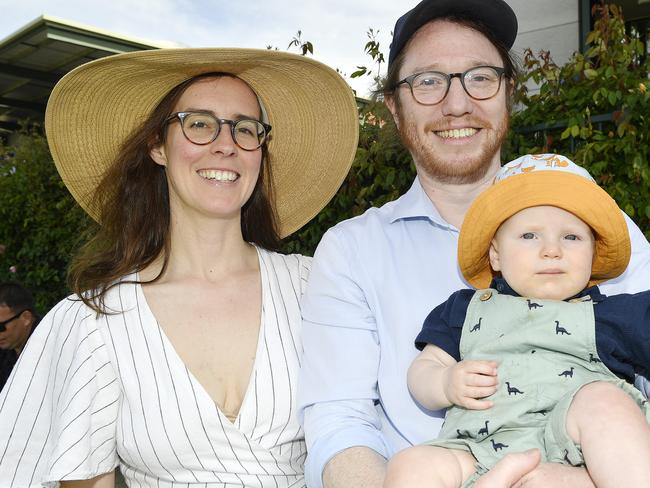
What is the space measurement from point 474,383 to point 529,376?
16 centimetres

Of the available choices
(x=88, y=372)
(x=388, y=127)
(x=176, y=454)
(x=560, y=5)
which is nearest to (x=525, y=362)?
(x=176, y=454)

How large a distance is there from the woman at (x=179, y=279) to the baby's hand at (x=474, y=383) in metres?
0.80

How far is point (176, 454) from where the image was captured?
244 cm

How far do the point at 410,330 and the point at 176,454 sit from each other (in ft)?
3.00

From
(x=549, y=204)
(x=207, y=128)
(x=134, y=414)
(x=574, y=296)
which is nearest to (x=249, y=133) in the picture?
(x=207, y=128)

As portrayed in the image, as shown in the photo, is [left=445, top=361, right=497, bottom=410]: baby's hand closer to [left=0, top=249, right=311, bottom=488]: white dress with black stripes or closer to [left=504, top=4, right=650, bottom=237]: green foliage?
[left=0, top=249, right=311, bottom=488]: white dress with black stripes

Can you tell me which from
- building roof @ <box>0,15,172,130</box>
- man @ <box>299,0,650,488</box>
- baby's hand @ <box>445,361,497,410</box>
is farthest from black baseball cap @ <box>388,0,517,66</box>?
building roof @ <box>0,15,172,130</box>

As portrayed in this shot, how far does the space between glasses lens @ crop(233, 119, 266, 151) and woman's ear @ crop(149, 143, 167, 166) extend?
0.38m

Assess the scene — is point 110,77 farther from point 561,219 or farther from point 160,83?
point 561,219

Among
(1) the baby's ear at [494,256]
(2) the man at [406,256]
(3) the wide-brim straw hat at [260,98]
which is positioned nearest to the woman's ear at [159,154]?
(3) the wide-brim straw hat at [260,98]

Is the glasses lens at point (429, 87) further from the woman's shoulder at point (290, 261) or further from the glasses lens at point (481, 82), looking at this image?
the woman's shoulder at point (290, 261)

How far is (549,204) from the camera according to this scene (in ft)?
6.82

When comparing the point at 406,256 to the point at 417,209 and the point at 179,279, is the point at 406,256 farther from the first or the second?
the point at 179,279

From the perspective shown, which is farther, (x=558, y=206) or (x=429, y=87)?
(x=429, y=87)
